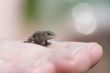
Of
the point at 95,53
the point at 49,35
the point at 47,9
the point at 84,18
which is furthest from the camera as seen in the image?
the point at 47,9

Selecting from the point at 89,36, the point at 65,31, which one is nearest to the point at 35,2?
the point at 65,31

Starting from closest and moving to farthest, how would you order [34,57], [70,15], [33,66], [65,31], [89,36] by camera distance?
[33,66], [34,57], [89,36], [65,31], [70,15]

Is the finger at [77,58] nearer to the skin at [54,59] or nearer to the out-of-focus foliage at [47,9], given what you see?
the skin at [54,59]

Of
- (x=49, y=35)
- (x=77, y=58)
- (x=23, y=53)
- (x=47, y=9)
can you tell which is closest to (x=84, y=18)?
(x=47, y=9)

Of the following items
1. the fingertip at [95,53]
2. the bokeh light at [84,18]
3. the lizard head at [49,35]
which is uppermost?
the fingertip at [95,53]

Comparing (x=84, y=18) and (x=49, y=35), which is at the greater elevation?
(x=49, y=35)

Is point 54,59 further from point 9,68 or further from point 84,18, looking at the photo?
point 84,18

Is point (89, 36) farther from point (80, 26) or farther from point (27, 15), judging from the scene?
point (27, 15)

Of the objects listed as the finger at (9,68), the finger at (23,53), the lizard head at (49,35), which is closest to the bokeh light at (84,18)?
the lizard head at (49,35)

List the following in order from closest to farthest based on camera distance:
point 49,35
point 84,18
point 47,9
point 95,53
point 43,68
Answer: point 43,68 < point 95,53 < point 49,35 < point 84,18 < point 47,9
